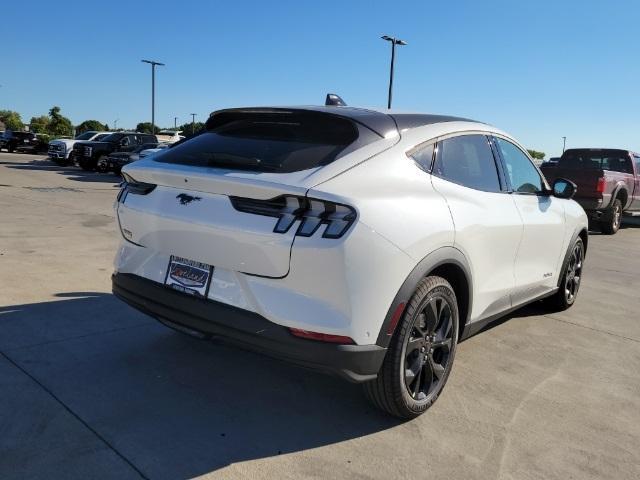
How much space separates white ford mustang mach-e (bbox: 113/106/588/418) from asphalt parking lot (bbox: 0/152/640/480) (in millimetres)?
365

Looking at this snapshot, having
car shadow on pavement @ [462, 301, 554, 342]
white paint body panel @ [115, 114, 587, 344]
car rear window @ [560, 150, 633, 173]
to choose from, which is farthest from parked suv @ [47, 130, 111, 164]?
white paint body panel @ [115, 114, 587, 344]

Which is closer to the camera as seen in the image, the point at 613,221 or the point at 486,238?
the point at 486,238

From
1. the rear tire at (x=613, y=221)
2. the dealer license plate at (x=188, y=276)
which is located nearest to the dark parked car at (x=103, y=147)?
the rear tire at (x=613, y=221)

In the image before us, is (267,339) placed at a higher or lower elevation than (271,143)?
lower

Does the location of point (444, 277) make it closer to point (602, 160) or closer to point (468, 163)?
point (468, 163)

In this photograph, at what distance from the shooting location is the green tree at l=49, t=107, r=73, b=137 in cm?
8906

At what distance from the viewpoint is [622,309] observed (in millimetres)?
6035

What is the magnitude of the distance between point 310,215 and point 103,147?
2289 centimetres

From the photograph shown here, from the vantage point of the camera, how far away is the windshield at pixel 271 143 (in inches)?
114

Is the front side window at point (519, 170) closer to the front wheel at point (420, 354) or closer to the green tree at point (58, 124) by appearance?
the front wheel at point (420, 354)

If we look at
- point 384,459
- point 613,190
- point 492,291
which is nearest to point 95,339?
point 384,459

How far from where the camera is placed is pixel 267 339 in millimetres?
2695

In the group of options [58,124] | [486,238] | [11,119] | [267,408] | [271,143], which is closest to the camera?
[271,143]

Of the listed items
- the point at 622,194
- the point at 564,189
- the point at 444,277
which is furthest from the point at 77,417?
the point at 622,194
